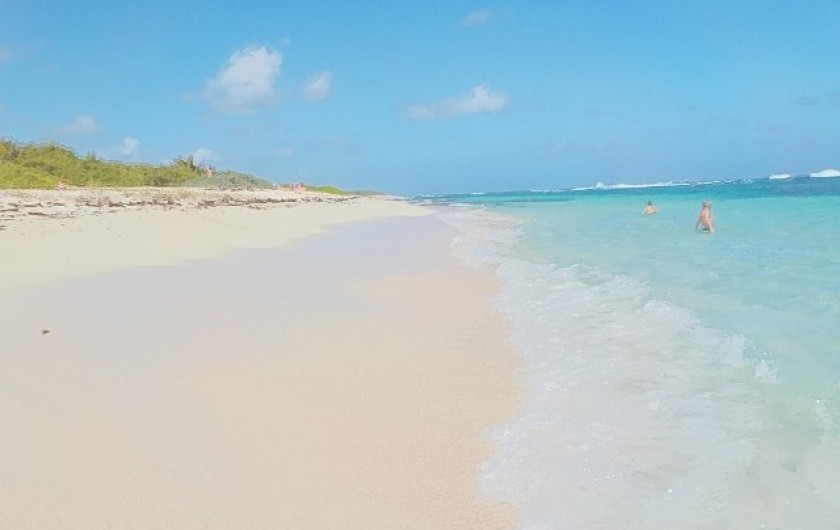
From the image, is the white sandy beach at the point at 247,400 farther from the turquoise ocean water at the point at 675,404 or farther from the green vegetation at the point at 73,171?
the green vegetation at the point at 73,171

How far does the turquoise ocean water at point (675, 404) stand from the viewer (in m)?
3.17

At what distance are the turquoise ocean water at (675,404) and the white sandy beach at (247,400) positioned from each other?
1.01 feet

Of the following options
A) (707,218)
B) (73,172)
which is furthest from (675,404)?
(73,172)

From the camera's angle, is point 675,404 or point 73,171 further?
point 73,171

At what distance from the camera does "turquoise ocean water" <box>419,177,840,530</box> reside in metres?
3.17

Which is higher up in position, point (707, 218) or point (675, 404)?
point (707, 218)

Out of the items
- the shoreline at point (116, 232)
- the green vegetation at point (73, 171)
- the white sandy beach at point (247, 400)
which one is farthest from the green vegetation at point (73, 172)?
the white sandy beach at point (247, 400)

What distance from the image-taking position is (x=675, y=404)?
444cm

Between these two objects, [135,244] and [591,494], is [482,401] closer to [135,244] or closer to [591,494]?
[591,494]

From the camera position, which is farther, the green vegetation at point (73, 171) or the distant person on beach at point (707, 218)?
the green vegetation at point (73, 171)

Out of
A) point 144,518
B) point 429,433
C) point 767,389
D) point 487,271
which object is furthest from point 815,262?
point 144,518

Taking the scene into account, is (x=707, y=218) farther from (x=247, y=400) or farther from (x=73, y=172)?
(x=73, y=172)

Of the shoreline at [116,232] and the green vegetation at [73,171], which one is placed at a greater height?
the green vegetation at [73,171]

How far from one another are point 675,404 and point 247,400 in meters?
2.88
